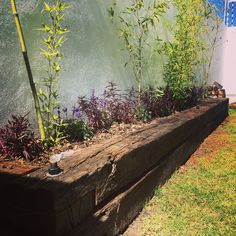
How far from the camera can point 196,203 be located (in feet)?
12.4

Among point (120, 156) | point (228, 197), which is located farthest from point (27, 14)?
point (228, 197)

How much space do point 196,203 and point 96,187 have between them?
5.44ft

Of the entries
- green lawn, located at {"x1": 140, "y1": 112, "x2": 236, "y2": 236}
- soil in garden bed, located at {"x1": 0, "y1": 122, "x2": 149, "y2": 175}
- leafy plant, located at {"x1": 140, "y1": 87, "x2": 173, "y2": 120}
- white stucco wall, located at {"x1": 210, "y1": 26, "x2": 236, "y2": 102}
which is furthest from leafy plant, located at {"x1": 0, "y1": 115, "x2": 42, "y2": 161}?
white stucco wall, located at {"x1": 210, "y1": 26, "x2": 236, "y2": 102}

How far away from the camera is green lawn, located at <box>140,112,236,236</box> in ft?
10.7

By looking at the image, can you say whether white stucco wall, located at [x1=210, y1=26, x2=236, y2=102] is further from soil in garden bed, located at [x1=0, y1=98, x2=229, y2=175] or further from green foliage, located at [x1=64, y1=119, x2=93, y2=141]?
green foliage, located at [x1=64, y1=119, x2=93, y2=141]

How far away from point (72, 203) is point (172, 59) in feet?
15.5

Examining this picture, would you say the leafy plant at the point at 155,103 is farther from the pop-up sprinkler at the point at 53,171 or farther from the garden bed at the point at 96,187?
the pop-up sprinkler at the point at 53,171

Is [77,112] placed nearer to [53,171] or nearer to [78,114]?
[78,114]

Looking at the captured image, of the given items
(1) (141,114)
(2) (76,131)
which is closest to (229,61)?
(1) (141,114)

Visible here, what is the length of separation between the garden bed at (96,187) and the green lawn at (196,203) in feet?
0.59

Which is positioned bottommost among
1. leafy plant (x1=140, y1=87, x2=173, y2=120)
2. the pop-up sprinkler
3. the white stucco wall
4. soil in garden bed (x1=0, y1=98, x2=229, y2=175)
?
the white stucco wall

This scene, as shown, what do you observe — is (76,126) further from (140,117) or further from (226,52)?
(226,52)

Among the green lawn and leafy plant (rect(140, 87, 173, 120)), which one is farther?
leafy plant (rect(140, 87, 173, 120))

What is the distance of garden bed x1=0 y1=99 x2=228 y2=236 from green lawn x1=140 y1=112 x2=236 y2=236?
18 cm
